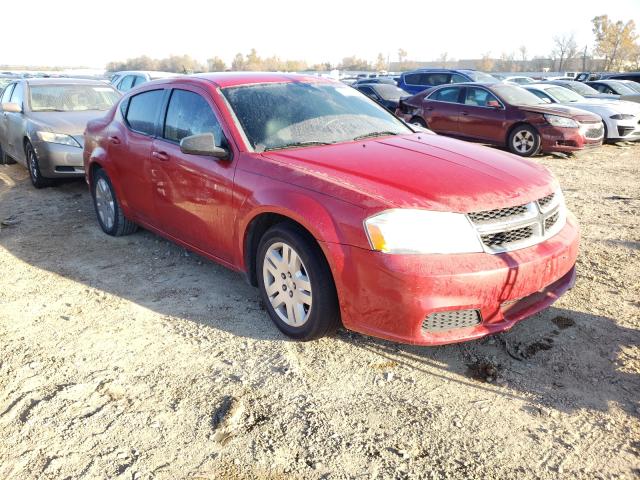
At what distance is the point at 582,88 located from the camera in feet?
51.2

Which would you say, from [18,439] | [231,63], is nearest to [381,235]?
[18,439]

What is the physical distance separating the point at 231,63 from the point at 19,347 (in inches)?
4041

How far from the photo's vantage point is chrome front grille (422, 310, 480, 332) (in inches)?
109

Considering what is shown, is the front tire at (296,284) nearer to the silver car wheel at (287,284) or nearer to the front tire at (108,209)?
the silver car wheel at (287,284)

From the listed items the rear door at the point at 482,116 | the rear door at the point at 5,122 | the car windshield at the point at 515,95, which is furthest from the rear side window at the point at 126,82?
the car windshield at the point at 515,95

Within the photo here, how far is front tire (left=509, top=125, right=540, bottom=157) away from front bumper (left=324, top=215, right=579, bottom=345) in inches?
313

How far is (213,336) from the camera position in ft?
11.2

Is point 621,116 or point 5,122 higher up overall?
point 5,122

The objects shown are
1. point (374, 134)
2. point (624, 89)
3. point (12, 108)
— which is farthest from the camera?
point (624, 89)

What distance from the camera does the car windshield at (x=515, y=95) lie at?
10711mm

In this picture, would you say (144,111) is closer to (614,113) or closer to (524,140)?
(524,140)

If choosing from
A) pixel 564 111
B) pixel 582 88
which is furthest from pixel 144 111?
pixel 582 88

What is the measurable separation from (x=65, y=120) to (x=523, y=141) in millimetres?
8145

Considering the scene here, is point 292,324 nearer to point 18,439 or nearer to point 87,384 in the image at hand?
point 87,384
